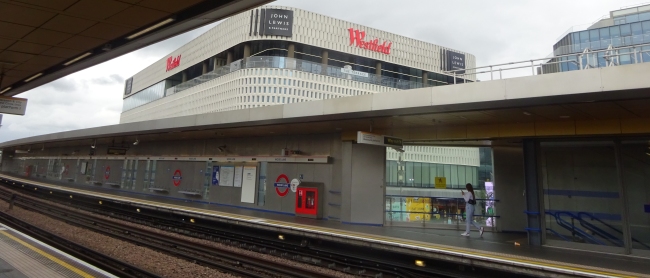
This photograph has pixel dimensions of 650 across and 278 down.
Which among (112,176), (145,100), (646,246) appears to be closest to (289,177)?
(646,246)

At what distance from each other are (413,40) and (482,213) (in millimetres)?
56534

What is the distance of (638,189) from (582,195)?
114cm

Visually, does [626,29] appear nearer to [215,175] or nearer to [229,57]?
[229,57]

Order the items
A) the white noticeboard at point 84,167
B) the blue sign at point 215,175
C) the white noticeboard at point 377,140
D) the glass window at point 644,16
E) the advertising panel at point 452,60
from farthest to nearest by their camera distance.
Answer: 1. the advertising panel at point 452,60
2. the glass window at point 644,16
3. the white noticeboard at point 84,167
4. the blue sign at point 215,175
5. the white noticeboard at point 377,140

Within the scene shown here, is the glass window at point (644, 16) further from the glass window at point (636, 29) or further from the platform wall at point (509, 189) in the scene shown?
the platform wall at point (509, 189)

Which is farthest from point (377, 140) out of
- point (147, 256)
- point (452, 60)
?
point (452, 60)

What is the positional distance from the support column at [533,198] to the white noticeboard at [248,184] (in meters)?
10.4

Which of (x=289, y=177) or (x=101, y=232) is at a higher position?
(x=289, y=177)

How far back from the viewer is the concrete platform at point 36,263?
19.7ft

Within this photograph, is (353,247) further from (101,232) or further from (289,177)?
(101,232)

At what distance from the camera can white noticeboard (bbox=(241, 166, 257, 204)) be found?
16.0 meters

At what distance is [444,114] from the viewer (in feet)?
31.7

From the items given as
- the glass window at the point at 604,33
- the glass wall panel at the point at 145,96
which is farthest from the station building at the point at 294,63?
the glass window at the point at 604,33

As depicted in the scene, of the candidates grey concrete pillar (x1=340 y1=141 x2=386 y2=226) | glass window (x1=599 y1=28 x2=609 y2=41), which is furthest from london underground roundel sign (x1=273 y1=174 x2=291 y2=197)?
glass window (x1=599 y1=28 x2=609 y2=41)
